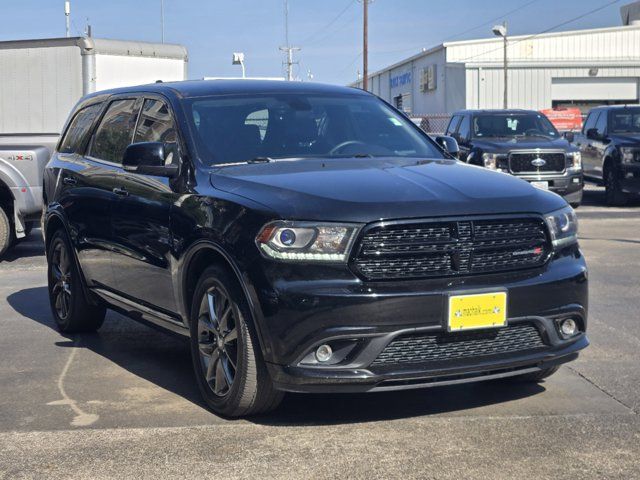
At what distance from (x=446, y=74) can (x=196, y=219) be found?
54067 millimetres

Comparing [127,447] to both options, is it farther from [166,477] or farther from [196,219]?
[196,219]

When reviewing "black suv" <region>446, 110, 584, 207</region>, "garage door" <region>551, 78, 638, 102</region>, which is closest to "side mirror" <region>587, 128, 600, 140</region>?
"black suv" <region>446, 110, 584, 207</region>

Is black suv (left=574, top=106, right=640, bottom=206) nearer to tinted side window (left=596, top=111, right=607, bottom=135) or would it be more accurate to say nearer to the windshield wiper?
tinted side window (left=596, top=111, right=607, bottom=135)

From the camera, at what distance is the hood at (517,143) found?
17328 millimetres

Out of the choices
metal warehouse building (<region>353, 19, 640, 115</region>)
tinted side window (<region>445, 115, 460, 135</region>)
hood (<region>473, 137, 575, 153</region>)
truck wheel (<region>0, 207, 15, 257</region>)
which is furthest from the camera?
metal warehouse building (<region>353, 19, 640, 115</region>)

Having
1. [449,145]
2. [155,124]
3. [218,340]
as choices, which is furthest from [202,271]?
[449,145]

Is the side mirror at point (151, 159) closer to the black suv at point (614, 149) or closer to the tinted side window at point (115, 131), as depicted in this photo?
the tinted side window at point (115, 131)

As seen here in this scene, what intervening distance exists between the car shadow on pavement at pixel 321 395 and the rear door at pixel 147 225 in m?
0.37

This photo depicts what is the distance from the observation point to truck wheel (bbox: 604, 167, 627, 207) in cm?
1877

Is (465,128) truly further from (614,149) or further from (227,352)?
(227,352)

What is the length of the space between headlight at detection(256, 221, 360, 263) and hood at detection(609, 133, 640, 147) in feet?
49.0

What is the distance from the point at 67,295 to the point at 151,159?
2.18 m

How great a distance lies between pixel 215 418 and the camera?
5.36 metres

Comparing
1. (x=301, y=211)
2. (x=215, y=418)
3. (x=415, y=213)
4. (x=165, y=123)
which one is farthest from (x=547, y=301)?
(x=165, y=123)
